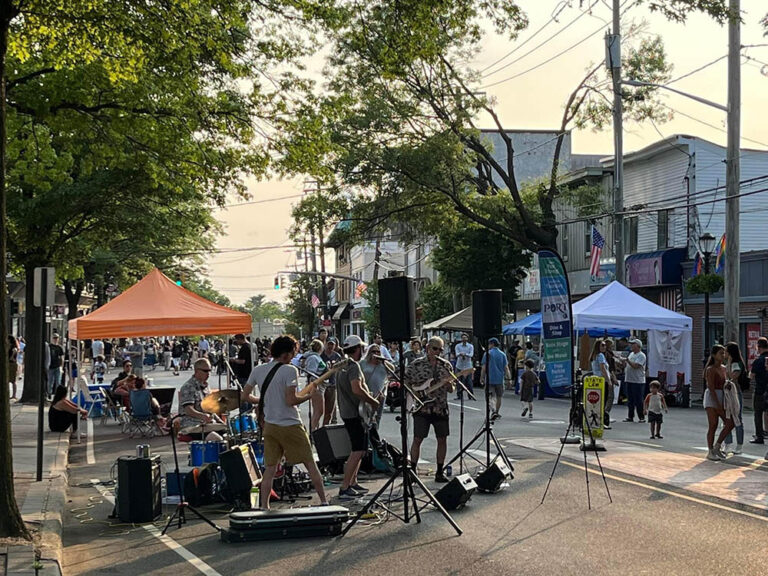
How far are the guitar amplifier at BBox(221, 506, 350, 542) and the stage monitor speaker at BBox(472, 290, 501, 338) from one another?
14.9 feet

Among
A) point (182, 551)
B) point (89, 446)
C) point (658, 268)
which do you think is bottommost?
point (89, 446)

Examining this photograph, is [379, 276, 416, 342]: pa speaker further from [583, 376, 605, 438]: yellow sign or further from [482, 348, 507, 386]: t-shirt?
[482, 348, 507, 386]: t-shirt

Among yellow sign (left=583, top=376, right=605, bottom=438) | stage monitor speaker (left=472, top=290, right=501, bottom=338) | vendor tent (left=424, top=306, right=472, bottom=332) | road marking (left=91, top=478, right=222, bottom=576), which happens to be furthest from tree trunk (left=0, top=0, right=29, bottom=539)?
vendor tent (left=424, top=306, right=472, bottom=332)

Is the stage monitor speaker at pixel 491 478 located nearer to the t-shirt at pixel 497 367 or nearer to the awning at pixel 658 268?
the t-shirt at pixel 497 367

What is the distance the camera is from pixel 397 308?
401 inches

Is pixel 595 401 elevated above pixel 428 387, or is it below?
below

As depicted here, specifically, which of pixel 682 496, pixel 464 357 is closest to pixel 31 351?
pixel 464 357

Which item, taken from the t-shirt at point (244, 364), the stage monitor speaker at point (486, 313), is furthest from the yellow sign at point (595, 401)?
the t-shirt at point (244, 364)

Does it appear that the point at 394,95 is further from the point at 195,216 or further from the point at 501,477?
the point at 501,477

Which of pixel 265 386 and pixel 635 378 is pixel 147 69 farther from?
pixel 635 378

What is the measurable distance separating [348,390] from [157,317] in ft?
22.6

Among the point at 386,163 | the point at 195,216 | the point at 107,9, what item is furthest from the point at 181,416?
the point at 386,163

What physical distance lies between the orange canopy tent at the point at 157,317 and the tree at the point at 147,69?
2063 millimetres

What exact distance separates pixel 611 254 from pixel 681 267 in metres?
5.97
